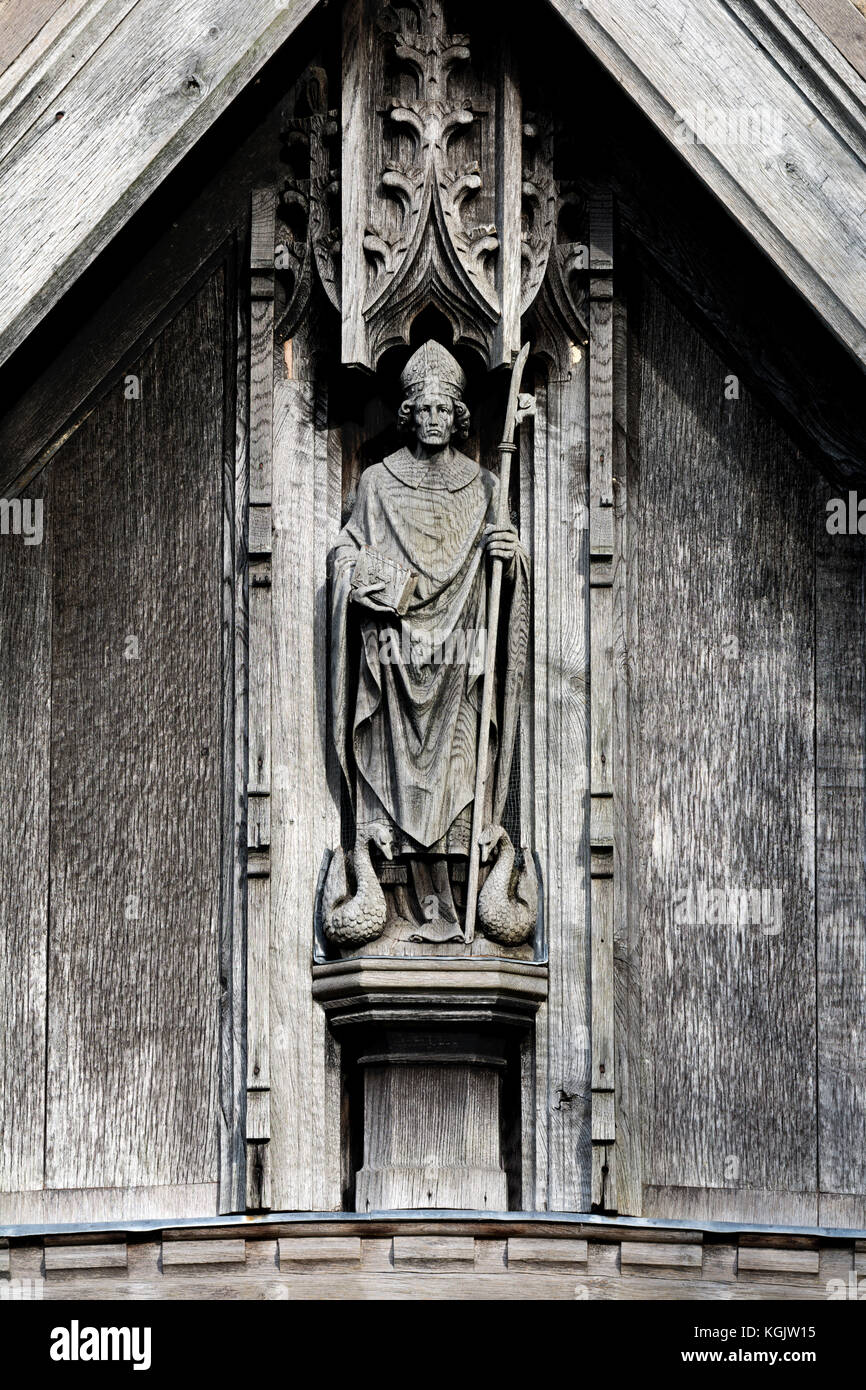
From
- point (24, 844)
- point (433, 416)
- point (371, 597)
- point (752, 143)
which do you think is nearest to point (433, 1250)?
point (24, 844)

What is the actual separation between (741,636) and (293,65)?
5.63 feet

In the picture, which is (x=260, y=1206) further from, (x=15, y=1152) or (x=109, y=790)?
(x=109, y=790)

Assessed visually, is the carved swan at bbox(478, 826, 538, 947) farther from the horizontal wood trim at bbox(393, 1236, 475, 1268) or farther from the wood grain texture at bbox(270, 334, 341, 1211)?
the horizontal wood trim at bbox(393, 1236, 475, 1268)

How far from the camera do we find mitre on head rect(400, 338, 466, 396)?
689 cm

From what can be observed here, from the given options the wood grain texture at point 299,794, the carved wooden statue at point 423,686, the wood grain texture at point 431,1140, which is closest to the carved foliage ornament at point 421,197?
the carved wooden statue at point 423,686

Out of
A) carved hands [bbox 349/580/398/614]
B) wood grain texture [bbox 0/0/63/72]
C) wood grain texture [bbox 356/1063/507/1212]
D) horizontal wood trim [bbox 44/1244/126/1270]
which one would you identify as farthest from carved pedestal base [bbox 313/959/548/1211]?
wood grain texture [bbox 0/0/63/72]

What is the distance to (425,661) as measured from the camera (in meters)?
6.80

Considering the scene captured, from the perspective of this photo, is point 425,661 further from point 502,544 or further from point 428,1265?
point 428,1265

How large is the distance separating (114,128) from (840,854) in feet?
7.61

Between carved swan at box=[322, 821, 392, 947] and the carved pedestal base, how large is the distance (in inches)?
3.0

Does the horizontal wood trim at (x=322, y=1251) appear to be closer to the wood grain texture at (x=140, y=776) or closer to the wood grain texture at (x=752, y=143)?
the wood grain texture at (x=140, y=776)
